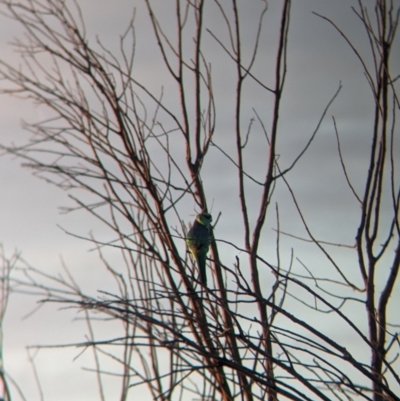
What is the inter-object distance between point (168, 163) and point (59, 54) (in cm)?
86

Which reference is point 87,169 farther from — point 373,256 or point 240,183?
point 373,256

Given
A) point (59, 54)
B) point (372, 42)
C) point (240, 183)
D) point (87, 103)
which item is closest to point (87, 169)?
point (87, 103)

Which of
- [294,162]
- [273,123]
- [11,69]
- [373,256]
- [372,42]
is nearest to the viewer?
[373,256]

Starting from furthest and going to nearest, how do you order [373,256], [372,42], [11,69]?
[11,69] → [372,42] → [373,256]

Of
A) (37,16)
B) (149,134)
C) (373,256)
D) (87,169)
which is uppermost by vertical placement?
(37,16)

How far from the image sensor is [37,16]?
4.40 m

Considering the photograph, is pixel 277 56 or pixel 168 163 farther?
pixel 168 163

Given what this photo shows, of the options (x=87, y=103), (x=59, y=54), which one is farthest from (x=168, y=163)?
(x=59, y=54)

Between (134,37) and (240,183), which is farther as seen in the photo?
(134,37)

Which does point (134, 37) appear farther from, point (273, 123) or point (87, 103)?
point (273, 123)

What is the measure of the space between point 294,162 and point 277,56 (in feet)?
1.93

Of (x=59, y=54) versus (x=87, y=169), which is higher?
(x=59, y=54)

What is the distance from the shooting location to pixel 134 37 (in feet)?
14.7

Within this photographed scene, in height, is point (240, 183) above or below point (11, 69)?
below
